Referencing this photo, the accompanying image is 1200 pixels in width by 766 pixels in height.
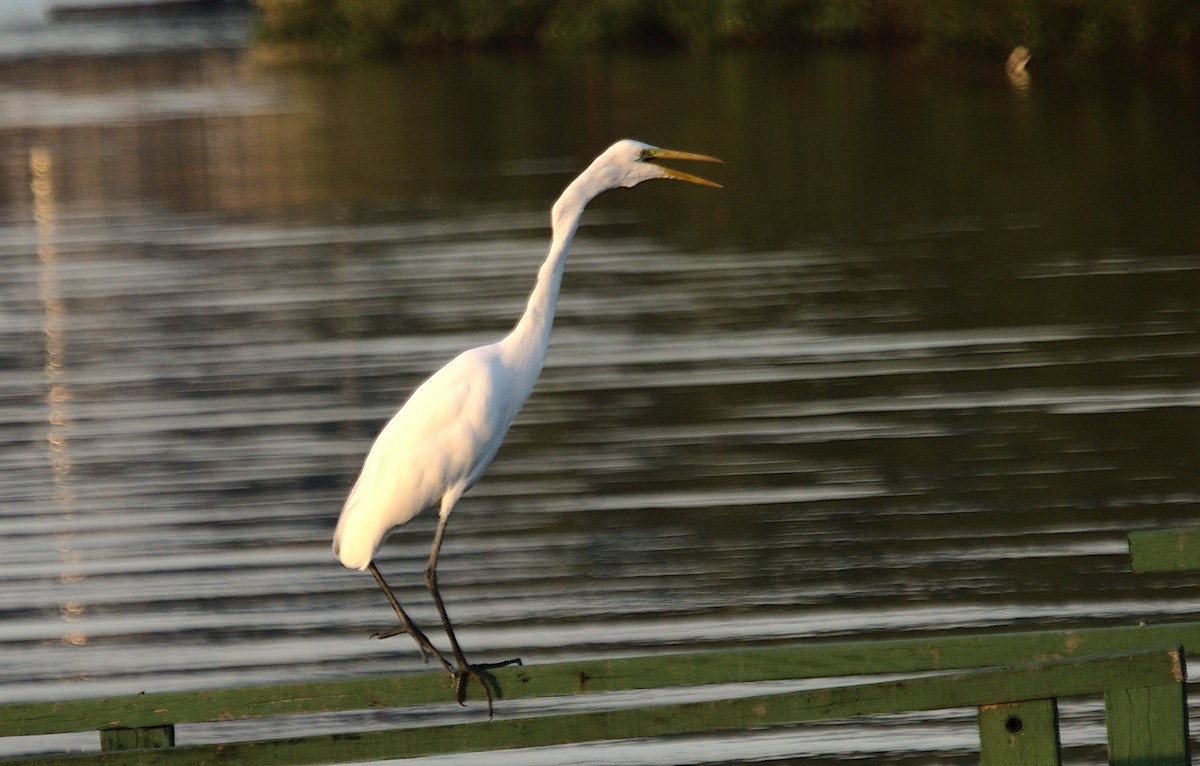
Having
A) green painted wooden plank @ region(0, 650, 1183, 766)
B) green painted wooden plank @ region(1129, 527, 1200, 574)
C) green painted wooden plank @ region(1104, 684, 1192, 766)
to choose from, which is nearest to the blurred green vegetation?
green painted wooden plank @ region(1129, 527, 1200, 574)

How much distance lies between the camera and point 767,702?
2.98 m

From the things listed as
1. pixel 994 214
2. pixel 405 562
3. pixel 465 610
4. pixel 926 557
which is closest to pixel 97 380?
pixel 405 562

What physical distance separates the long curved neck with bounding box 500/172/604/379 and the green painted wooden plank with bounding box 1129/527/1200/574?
159 cm

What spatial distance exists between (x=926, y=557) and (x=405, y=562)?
76.4 inches

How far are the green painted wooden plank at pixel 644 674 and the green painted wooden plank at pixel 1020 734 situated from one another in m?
0.18

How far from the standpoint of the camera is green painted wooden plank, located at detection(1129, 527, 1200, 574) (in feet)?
11.3

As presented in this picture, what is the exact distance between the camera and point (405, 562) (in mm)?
7297

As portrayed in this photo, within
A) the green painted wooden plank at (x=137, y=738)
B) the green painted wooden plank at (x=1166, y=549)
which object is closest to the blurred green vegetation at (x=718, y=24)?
the green painted wooden plank at (x=1166, y=549)

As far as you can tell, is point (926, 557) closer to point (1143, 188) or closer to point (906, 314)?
point (906, 314)

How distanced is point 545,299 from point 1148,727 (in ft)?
6.69

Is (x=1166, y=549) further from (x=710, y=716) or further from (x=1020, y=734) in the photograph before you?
(x=710, y=716)

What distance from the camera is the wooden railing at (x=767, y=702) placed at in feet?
9.59

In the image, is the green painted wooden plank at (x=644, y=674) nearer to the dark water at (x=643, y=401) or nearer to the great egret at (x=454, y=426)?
the great egret at (x=454, y=426)

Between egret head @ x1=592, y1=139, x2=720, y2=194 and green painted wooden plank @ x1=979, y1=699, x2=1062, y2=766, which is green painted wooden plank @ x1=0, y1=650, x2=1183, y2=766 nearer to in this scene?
green painted wooden plank @ x1=979, y1=699, x2=1062, y2=766
